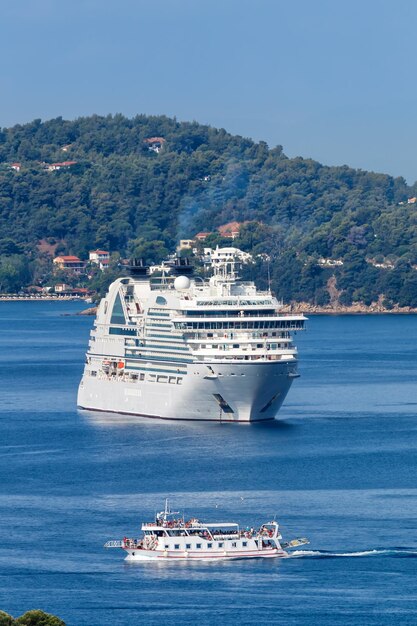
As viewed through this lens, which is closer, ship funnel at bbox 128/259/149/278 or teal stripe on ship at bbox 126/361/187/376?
teal stripe on ship at bbox 126/361/187/376

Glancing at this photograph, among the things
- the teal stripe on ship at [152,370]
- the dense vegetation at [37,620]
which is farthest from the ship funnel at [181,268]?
the dense vegetation at [37,620]

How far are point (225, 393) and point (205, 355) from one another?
1.65 metres

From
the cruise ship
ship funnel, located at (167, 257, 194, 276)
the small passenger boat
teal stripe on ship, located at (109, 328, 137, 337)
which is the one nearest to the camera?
the small passenger boat

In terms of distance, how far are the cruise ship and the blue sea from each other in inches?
35.4

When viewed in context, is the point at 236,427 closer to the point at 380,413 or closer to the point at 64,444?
the point at 64,444

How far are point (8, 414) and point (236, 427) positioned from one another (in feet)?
47.7

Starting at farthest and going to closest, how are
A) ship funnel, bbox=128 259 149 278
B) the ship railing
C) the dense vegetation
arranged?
1. ship funnel, bbox=128 259 149 278
2. the ship railing
3. the dense vegetation

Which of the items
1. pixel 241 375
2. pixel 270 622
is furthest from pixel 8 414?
pixel 270 622

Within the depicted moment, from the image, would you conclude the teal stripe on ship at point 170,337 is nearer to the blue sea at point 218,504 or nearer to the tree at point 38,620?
the blue sea at point 218,504

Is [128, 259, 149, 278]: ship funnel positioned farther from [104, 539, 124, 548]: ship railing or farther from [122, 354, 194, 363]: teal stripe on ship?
[104, 539, 124, 548]: ship railing

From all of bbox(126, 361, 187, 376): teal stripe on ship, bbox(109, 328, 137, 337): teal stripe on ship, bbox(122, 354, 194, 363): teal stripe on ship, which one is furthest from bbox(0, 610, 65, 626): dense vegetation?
bbox(109, 328, 137, 337): teal stripe on ship

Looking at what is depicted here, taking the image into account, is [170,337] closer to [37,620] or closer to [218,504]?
[218,504]

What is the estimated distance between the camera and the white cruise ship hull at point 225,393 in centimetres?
7431

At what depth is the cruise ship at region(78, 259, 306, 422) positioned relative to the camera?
246 ft
